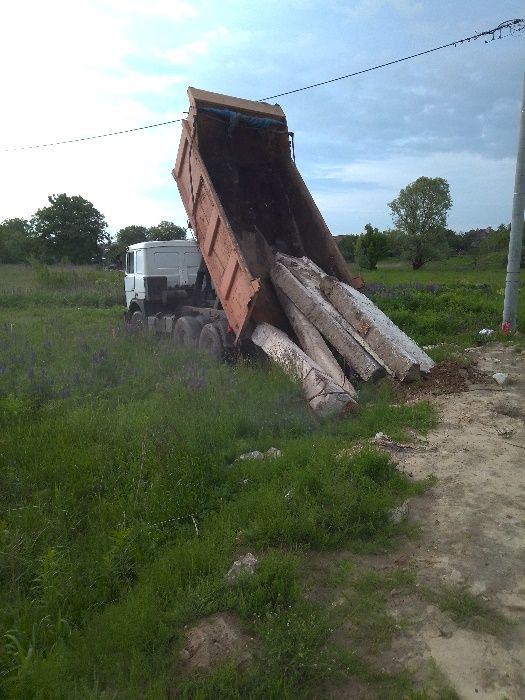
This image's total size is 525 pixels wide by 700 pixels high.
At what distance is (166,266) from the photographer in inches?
443

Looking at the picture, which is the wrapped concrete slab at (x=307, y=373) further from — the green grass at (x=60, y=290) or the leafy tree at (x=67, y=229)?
the leafy tree at (x=67, y=229)

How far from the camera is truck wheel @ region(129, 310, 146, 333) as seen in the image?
35.8ft

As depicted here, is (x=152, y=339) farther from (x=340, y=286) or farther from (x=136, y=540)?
(x=136, y=540)

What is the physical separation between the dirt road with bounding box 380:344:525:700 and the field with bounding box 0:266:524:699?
0.42ft

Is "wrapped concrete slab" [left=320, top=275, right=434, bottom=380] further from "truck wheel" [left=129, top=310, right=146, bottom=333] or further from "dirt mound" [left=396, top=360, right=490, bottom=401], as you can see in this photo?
"truck wheel" [left=129, top=310, right=146, bottom=333]

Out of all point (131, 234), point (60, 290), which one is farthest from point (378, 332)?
point (131, 234)

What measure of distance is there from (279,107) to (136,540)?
792 centimetres

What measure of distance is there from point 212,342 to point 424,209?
48059 mm

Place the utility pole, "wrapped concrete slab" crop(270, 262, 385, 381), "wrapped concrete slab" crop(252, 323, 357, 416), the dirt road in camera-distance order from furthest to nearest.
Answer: the utility pole → "wrapped concrete slab" crop(270, 262, 385, 381) → "wrapped concrete slab" crop(252, 323, 357, 416) → the dirt road

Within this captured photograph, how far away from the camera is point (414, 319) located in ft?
37.1

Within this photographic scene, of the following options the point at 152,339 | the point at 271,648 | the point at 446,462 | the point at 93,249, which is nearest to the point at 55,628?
the point at 271,648

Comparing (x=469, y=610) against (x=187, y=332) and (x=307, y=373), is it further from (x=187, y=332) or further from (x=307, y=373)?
(x=187, y=332)

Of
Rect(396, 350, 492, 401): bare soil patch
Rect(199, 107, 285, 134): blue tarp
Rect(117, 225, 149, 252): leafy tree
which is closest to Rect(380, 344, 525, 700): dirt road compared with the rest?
Rect(396, 350, 492, 401): bare soil patch

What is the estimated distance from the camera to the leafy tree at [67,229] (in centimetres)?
5016
